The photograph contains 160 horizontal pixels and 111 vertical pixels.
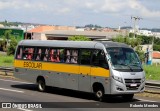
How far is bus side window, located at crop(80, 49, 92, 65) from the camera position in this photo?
56.6ft

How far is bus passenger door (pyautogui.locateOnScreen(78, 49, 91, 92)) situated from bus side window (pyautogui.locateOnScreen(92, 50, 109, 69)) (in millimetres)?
360

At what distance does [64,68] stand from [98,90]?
2.51m

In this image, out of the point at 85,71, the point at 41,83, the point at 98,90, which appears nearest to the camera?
the point at 98,90

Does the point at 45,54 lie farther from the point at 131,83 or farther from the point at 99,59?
the point at 131,83

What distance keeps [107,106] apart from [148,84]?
602cm

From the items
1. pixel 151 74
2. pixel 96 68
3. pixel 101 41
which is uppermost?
pixel 101 41

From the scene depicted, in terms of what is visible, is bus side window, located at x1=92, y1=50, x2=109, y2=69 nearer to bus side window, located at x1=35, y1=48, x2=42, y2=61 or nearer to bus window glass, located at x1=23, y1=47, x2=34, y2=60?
bus side window, located at x1=35, y1=48, x2=42, y2=61

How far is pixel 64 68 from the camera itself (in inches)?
729

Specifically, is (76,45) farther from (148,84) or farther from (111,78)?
(148,84)

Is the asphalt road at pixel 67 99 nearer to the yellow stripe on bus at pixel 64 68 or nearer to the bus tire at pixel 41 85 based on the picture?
the bus tire at pixel 41 85

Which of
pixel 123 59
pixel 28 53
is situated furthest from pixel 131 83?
pixel 28 53

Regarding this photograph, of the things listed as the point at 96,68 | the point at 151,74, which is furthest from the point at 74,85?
the point at 151,74

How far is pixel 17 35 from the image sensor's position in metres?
107

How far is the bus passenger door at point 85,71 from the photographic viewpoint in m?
17.1
